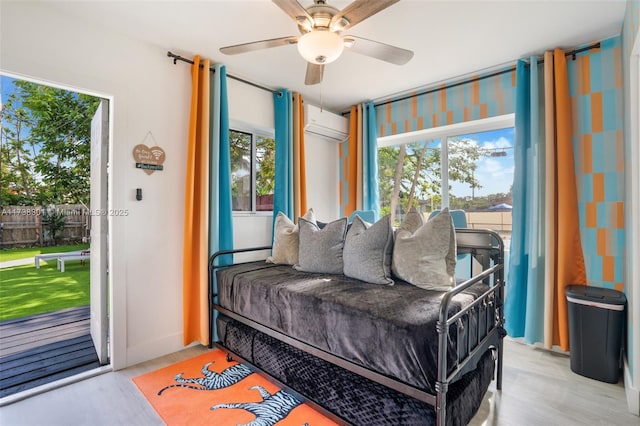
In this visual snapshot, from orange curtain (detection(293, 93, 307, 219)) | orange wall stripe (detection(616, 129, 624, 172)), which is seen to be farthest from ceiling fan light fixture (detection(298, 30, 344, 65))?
orange wall stripe (detection(616, 129, 624, 172))

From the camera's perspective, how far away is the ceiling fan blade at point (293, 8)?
4.77ft

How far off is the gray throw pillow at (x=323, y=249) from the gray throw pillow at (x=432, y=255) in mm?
526

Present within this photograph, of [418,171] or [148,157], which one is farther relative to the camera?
[418,171]

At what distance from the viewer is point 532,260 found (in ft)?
8.24

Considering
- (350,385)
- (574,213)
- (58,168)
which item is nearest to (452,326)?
(350,385)

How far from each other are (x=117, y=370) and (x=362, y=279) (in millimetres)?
1879

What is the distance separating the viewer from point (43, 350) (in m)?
2.51

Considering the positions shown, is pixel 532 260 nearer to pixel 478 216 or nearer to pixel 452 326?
pixel 478 216

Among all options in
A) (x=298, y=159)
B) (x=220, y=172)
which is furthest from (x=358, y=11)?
(x=298, y=159)

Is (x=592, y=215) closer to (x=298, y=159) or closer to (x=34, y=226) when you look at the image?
(x=298, y=159)

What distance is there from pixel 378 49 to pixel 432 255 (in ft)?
4.21

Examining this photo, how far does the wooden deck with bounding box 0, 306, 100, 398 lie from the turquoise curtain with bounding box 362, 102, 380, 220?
2948 mm

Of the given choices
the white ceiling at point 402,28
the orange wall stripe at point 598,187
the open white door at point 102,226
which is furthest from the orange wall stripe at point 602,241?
the open white door at point 102,226

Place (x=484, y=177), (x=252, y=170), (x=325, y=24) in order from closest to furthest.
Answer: (x=325, y=24) < (x=484, y=177) < (x=252, y=170)
